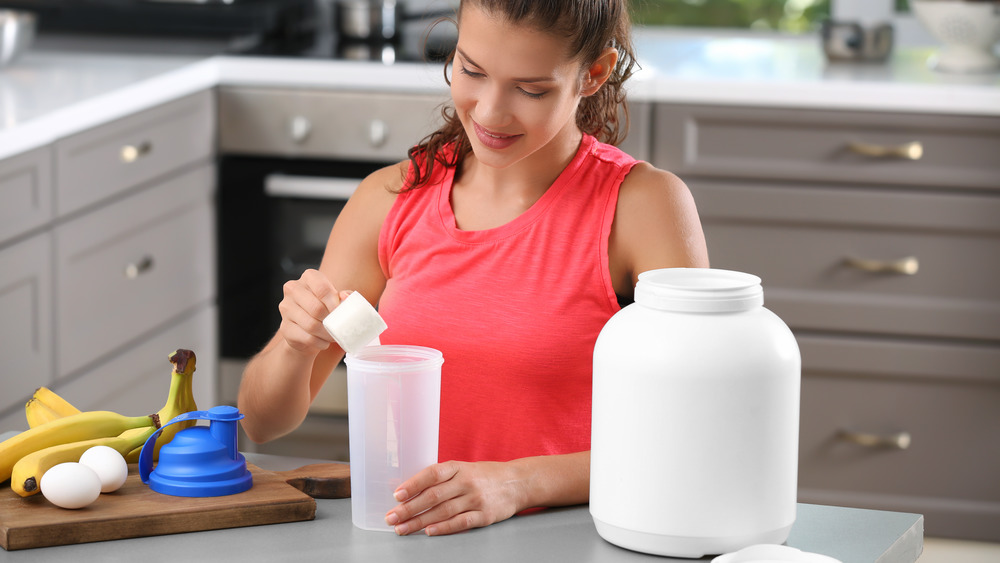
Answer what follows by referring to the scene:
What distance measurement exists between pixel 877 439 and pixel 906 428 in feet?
0.22

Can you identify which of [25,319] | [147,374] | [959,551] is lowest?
[959,551]

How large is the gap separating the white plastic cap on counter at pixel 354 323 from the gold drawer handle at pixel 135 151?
5.21 ft

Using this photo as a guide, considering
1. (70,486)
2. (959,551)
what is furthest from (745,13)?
(70,486)

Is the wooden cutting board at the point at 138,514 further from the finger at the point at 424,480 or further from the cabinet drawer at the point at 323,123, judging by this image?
the cabinet drawer at the point at 323,123

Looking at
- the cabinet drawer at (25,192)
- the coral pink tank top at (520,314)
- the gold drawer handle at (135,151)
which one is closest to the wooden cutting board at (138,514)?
the coral pink tank top at (520,314)

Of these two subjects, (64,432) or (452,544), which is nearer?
(452,544)

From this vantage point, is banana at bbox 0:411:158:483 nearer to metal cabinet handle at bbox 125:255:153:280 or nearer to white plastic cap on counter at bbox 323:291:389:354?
white plastic cap on counter at bbox 323:291:389:354

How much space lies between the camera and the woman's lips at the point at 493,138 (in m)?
1.29

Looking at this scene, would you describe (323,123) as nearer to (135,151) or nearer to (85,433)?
(135,151)

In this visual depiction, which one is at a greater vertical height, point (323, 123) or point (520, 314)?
point (323, 123)

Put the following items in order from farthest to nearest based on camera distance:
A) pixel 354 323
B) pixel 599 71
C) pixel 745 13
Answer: pixel 745 13, pixel 599 71, pixel 354 323

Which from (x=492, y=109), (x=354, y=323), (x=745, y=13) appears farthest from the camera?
(x=745, y=13)

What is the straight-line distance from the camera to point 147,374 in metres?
2.67

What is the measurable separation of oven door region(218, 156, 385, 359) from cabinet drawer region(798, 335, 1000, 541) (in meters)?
1.12
